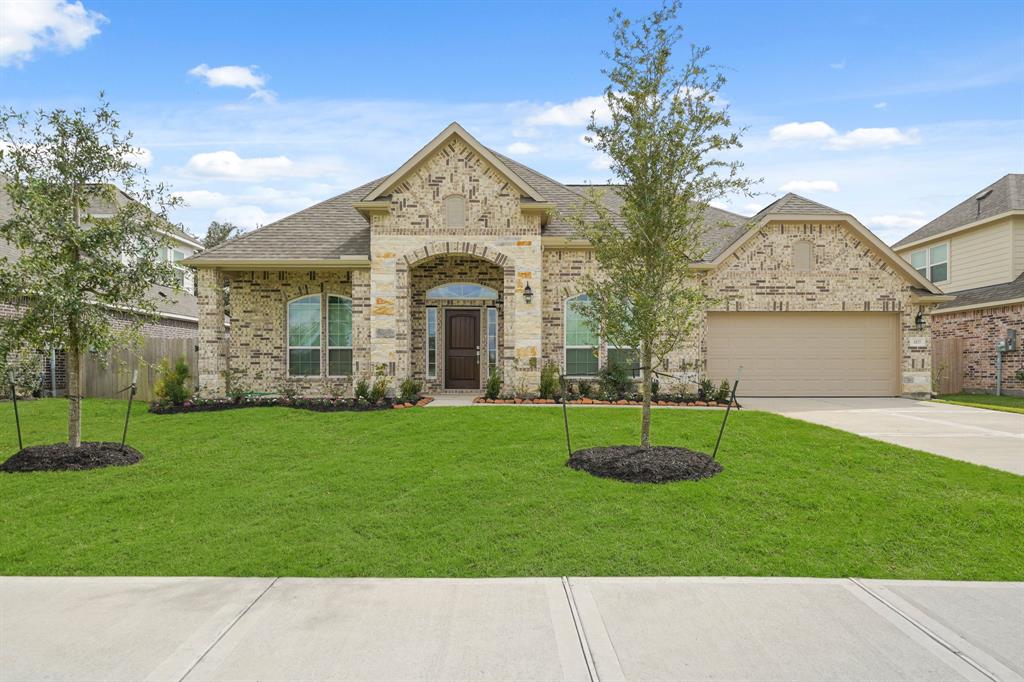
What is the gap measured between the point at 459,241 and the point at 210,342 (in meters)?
6.36

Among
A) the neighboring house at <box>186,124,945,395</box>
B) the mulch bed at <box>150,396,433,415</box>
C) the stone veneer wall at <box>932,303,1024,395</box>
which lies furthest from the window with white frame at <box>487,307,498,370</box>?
the stone veneer wall at <box>932,303,1024,395</box>

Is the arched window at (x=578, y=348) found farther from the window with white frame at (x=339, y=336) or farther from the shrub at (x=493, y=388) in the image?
the window with white frame at (x=339, y=336)

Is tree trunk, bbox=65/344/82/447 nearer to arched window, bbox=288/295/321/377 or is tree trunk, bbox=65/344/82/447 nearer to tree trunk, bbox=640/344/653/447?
arched window, bbox=288/295/321/377

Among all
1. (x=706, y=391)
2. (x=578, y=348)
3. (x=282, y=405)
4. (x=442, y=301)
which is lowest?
(x=282, y=405)

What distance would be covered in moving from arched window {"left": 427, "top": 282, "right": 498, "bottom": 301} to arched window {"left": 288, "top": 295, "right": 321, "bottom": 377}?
2930mm

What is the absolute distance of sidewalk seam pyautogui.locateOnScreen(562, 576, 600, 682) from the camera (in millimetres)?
3182

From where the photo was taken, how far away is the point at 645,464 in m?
6.86

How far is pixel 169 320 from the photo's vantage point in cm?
2106

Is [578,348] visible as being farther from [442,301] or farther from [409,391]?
[409,391]

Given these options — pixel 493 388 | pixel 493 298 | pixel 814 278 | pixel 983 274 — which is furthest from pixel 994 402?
pixel 493 298

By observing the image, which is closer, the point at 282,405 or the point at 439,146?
the point at 282,405

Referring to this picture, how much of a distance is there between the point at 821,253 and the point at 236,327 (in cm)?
1474

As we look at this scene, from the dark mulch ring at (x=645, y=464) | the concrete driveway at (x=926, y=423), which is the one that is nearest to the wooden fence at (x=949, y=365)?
the concrete driveway at (x=926, y=423)

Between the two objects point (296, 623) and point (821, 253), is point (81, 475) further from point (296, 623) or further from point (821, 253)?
point (821, 253)
